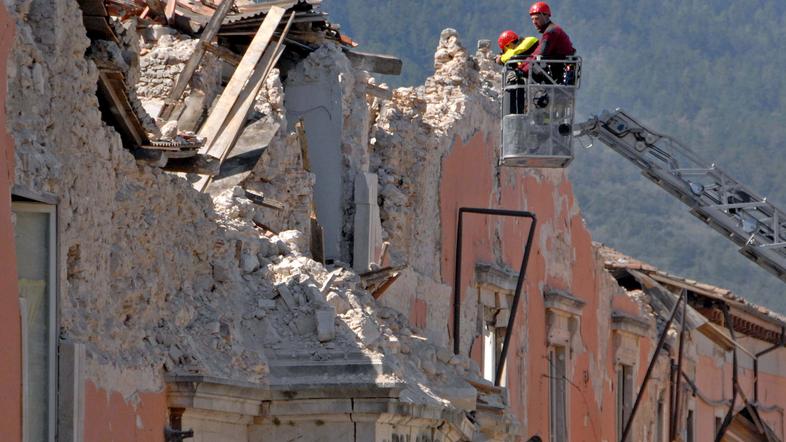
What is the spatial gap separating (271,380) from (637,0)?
68983 millimetres

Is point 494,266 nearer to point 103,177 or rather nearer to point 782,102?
point 103,177

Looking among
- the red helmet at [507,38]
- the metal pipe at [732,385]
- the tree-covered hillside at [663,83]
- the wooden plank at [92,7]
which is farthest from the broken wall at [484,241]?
the tree-covered hillside at [663,83]

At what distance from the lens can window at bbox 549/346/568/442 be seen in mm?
26094

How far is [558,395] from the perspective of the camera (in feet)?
86.2

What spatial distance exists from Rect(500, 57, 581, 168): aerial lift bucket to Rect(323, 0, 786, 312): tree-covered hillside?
43047 mm

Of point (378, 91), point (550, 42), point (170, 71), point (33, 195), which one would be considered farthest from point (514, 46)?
point (33, 195)

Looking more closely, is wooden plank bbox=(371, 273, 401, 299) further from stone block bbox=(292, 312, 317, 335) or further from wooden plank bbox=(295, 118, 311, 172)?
stone block bbox=(292, 312, 317, 335)

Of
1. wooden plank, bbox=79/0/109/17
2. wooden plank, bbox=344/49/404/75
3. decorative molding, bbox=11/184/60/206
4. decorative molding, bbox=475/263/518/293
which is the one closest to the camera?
decorative molding, bbox=11/184/60/206

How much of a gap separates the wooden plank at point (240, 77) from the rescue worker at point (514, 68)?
266 centimetres

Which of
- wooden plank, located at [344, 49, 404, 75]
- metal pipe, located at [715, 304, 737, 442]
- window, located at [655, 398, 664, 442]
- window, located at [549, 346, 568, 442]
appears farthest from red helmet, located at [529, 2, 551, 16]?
metal pipe, located at [715, 304, 737, 442]

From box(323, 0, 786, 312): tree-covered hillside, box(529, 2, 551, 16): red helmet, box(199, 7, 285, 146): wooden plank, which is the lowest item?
box(199, 7, 285, 146): wooden plank

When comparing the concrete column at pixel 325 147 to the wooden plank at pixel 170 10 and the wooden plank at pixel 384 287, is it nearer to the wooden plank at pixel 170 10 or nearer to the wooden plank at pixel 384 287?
the wooden plank at pixel 384 287

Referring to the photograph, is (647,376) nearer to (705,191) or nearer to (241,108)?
(705,191)

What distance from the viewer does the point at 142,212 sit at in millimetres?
13969
